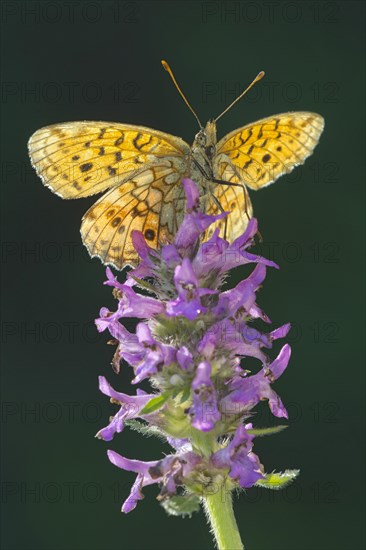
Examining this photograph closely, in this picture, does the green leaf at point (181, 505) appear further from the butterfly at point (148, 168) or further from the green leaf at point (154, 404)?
the butterfly at point (148, 168)

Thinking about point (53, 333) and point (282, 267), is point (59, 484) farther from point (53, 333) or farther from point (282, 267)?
point (282, 267)

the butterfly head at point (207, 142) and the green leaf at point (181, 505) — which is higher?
the butterfly head at point (207, 142)

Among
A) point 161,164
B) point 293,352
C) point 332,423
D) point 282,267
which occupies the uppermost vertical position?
point 161,164

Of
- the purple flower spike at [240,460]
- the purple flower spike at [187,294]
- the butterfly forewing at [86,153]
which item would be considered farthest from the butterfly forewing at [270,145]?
the purple flower spike at [240,460]

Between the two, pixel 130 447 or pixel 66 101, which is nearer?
pixel 130 447

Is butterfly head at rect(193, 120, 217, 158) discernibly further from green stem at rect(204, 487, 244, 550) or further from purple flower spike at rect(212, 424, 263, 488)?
green stem at rect(204, 487, 244, 550)

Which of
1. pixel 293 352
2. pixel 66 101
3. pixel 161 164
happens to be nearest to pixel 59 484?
pixel 293 352
